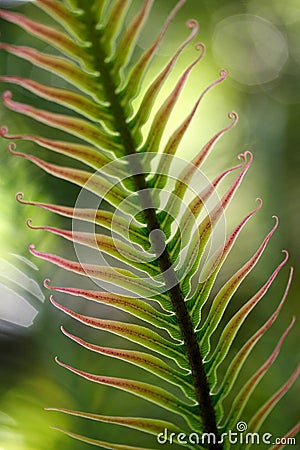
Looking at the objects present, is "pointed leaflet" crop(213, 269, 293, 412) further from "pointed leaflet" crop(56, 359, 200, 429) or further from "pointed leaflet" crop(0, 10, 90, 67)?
"pointed leaflet" crop(0, 10, 90, 67)

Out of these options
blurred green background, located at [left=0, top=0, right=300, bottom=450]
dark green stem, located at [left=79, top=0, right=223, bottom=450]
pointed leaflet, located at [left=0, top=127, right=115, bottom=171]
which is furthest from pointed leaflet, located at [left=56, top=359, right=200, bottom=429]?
blurred green background, located at [left=0, top=0, right=300, bottom=450]

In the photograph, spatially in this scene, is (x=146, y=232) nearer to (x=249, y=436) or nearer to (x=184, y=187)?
(x=184, y=187)

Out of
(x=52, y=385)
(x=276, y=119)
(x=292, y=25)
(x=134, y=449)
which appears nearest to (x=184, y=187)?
(x=134, y=449)

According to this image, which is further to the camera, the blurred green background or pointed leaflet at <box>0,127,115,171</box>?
the blurred green background

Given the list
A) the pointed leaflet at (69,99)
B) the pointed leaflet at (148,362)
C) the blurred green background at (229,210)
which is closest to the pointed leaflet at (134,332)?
the pointed leaflet at (148,362)

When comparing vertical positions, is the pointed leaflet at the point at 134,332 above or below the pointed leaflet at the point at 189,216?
below

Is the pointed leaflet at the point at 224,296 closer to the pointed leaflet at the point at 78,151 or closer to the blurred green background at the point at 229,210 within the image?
the pointed leaflet at the point at 78,151

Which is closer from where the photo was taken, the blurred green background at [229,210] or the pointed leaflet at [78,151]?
the pointed leaflet at [78,151]

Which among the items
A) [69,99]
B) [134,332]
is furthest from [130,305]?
[69,99]
